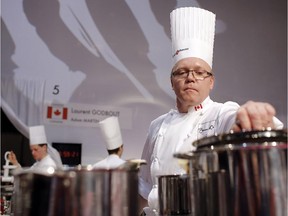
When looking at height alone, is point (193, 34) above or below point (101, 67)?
below

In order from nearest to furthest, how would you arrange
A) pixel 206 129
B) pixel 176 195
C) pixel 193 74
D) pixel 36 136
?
pixel 176 195 < pixel 206 129 < pixel 193 74 < pixel 36 136

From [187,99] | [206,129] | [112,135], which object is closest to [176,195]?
[206,129]

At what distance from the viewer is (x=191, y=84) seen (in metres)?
1.29

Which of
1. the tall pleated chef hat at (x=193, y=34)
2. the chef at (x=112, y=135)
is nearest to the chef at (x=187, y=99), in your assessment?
the tall pleated chef hat at (x=193, y=34)

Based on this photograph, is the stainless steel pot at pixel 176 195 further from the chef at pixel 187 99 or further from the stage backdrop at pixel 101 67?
the stage backdrop at pixel 101 67

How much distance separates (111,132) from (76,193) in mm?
3357

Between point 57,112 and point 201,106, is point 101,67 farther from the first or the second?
point 201,106

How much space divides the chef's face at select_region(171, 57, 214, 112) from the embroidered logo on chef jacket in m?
0.10

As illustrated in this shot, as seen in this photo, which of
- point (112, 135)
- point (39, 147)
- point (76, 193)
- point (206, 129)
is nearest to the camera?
point (76, 193)

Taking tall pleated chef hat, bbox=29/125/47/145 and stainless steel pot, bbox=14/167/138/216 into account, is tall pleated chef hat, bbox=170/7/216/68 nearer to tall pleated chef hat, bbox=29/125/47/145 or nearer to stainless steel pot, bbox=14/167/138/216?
stainless steel pot, bbox=14/167/138/216

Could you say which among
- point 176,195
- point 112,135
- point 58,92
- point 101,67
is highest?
point 101,67

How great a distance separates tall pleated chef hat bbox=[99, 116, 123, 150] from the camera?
3.70 meters

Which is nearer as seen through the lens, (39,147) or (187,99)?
(187,99)

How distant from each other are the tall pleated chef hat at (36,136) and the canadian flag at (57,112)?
7.8 inches
